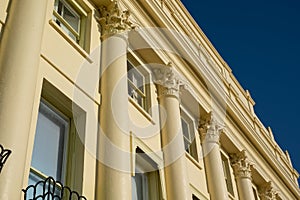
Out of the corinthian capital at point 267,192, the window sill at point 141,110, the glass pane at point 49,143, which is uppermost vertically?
the corinthian capital at point 267,192

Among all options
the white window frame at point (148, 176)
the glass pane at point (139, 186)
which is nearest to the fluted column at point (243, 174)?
the white window frame at point (148, 176)

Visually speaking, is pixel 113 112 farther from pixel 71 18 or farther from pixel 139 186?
pixel 71 18

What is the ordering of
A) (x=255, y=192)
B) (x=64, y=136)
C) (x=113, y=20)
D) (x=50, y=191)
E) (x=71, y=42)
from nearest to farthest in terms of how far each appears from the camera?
(x=50, y=191) < (x=64, y=136) < (x=71, y=42) < (x=113, y=20) < (x=255, y=192)

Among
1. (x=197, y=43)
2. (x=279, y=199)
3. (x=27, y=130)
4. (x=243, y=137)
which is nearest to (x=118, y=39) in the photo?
(x=27, y=130)

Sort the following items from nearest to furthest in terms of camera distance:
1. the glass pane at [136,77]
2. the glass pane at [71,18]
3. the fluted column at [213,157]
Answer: the glass pane at [71,18] → the glass pane at [136,77] → the fluted column at [213,157]

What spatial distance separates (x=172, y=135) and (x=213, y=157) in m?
3.11

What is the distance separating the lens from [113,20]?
12633mm

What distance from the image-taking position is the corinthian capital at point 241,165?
18.3m

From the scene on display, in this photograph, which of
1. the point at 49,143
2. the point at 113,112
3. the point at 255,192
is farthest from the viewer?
the point at 255,192

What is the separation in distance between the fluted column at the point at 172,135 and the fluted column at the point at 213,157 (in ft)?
7.27

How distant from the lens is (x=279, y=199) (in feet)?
71.7

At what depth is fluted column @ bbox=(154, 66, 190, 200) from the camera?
1227cm

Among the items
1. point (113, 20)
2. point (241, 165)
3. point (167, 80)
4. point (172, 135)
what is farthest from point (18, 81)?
point (241, 165)

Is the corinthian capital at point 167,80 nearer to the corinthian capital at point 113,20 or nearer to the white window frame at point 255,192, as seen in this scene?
the corinthian capital at point 113,20
